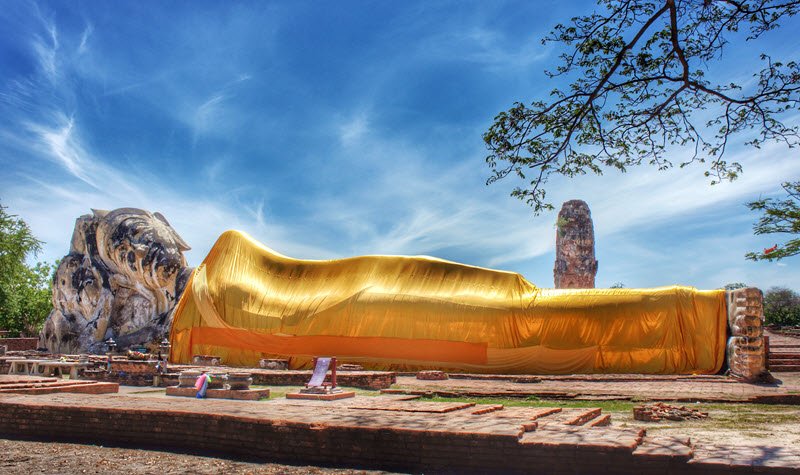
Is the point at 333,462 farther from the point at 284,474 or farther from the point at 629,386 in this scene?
the point at 629,386

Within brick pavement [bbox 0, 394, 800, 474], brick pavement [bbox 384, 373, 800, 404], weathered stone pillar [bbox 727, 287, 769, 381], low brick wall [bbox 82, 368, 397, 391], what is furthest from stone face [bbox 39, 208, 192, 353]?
weathered stone pillar [bbox 727, 287, 769, 381]

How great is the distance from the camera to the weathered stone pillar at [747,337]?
1405cm

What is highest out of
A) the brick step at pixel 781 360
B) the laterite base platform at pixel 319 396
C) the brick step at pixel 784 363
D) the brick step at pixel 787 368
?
the brick step at pixel 781 360

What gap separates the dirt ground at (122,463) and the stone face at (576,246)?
3012 cm

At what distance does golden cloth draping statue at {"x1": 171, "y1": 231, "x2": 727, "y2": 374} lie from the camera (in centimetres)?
1672

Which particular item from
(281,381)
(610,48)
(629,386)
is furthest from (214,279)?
(610,48)

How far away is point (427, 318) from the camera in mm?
18438

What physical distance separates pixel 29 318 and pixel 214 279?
23702 mm

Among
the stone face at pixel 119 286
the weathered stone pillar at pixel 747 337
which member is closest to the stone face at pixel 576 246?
the weathered stone pillar at pixel 747 337

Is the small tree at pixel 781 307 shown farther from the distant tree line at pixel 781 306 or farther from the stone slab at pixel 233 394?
the stone slab at pixel 233 394

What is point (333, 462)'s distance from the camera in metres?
5.32

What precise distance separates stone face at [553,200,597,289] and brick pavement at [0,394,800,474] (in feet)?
92.1

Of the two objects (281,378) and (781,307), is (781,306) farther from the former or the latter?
(281,378)

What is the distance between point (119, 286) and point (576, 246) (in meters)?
22.3
